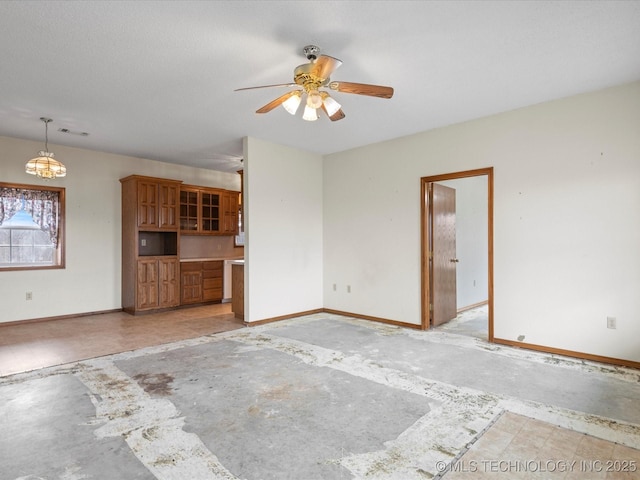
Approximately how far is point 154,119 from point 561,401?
4.98m

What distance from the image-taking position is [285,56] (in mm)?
2924

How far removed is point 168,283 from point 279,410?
447cm

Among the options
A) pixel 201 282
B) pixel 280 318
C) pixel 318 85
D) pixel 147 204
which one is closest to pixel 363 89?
pixel 318 85

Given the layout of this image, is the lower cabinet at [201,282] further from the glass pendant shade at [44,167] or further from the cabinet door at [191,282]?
the glass pendant shade at [44,167]

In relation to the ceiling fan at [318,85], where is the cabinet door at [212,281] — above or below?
below

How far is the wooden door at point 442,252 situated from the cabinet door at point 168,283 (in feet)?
14.3

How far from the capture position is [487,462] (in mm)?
1980

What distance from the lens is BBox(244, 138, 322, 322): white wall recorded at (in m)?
5.20

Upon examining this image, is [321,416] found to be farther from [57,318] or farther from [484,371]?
[57,318]

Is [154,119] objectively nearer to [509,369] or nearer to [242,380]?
[242,380]

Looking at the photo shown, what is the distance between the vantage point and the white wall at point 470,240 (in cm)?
608

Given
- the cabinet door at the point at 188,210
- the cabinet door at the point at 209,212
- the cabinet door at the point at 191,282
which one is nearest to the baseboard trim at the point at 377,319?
the cabinet door at the point at 191,282

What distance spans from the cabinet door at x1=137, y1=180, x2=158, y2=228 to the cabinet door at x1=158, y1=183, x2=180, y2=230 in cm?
7

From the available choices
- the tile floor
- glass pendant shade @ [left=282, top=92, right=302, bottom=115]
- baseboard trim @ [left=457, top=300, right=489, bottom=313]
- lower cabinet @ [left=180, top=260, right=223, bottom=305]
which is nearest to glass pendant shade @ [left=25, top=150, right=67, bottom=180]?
the tile floor
